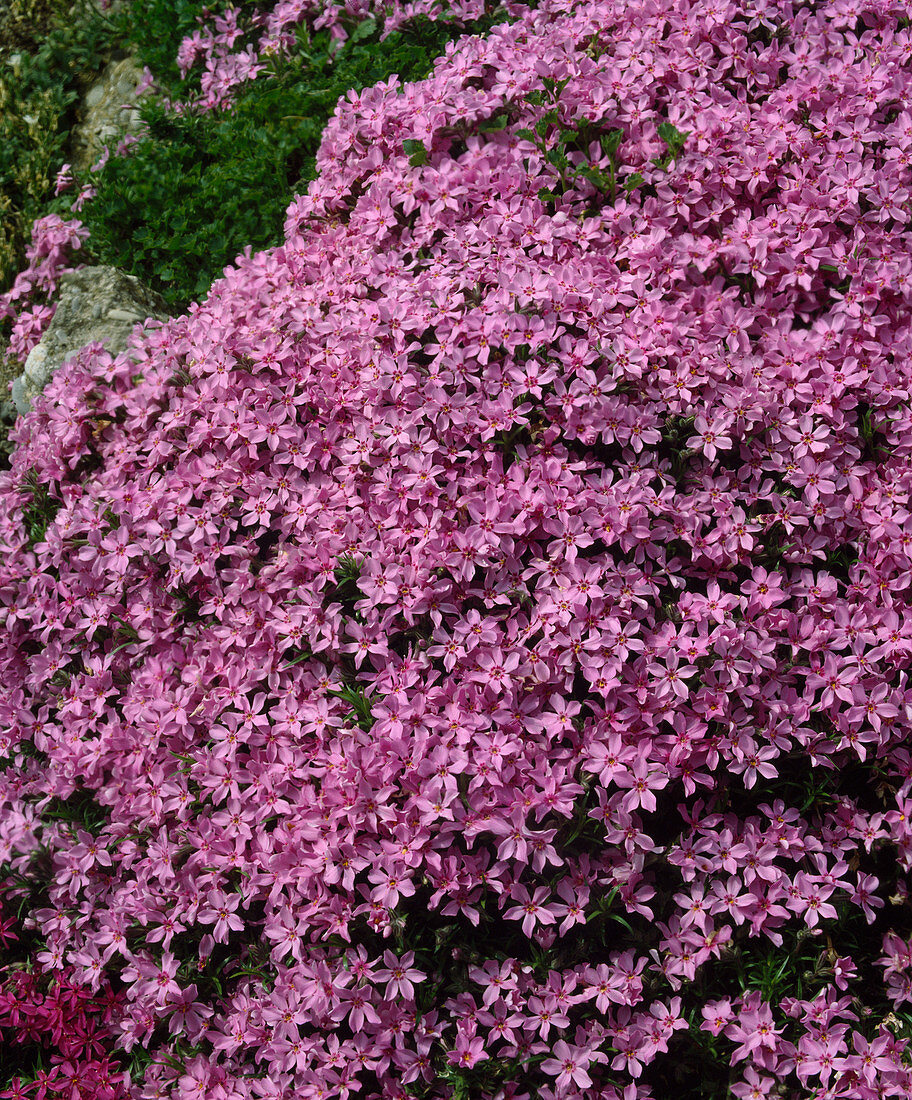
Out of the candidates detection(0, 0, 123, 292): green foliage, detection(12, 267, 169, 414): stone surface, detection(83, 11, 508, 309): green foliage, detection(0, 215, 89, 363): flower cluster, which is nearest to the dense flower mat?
detection(12, 267, 169, 414): stone surface

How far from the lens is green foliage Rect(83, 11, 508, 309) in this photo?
5734 mm

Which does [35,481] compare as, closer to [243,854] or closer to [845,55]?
[243,854]

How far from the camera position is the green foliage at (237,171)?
573 cm

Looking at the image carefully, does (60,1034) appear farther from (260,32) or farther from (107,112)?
(107,112)

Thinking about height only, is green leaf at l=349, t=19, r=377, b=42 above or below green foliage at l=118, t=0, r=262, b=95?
below

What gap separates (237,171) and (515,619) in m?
3.82

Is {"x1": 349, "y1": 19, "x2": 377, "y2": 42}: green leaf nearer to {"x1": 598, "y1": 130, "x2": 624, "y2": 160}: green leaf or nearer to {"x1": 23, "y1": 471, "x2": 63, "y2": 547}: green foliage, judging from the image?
{"x1": 598, "y1": 130, "x2": 624, "y2": 160}: green leaf

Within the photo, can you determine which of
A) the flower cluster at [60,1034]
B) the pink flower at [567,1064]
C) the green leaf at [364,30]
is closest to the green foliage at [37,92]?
the green leaf at [364,30]

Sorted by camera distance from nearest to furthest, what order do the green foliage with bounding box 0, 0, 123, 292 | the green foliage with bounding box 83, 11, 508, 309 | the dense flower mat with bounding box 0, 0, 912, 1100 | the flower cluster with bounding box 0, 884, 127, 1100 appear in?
the dense flower mat with bounding box 0, 0, 912, 1100, the flower cluster with bounding box 0, 884, 127, 1100, the green foliage with bounding box 83, 11, 508, 309, the green foliage with bounding box 0, 0, 123, 292

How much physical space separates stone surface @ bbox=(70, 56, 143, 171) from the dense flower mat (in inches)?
123

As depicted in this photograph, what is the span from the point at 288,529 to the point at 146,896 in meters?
1.61

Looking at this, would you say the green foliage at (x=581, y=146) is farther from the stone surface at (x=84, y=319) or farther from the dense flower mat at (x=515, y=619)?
the stone surface at (x=84, y=319)

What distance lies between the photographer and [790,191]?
4312 millimetres

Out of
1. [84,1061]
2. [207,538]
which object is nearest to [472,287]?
[207,538]
